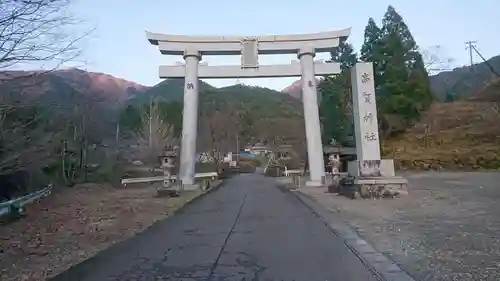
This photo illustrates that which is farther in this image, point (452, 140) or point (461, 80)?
point (461, 80)

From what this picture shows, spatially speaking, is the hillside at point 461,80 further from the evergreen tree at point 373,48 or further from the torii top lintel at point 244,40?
the torii top lintel at point 244,40

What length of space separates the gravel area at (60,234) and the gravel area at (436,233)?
4.64 m

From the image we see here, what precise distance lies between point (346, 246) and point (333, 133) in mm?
40901

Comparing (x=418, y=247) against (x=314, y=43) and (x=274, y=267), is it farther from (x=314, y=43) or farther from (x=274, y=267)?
(x=314, y=43)

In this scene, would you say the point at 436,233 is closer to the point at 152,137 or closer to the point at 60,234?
the point at 60,234

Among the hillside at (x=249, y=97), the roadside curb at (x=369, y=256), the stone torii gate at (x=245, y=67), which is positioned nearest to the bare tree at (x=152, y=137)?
the stone torii gate at (x=245, y=67)

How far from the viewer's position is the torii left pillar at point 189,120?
26.0m

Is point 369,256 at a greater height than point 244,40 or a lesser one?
lesser

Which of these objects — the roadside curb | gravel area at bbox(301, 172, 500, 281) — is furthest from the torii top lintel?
the roadside curb

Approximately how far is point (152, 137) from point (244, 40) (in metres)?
19.3

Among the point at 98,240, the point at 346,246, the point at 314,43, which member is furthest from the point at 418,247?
the point at 314,43

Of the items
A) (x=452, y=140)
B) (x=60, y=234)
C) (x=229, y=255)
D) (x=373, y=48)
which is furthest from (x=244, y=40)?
(x=452, y=140)

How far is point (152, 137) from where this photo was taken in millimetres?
42344

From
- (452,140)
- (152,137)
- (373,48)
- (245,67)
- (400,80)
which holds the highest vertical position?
(373,48)
